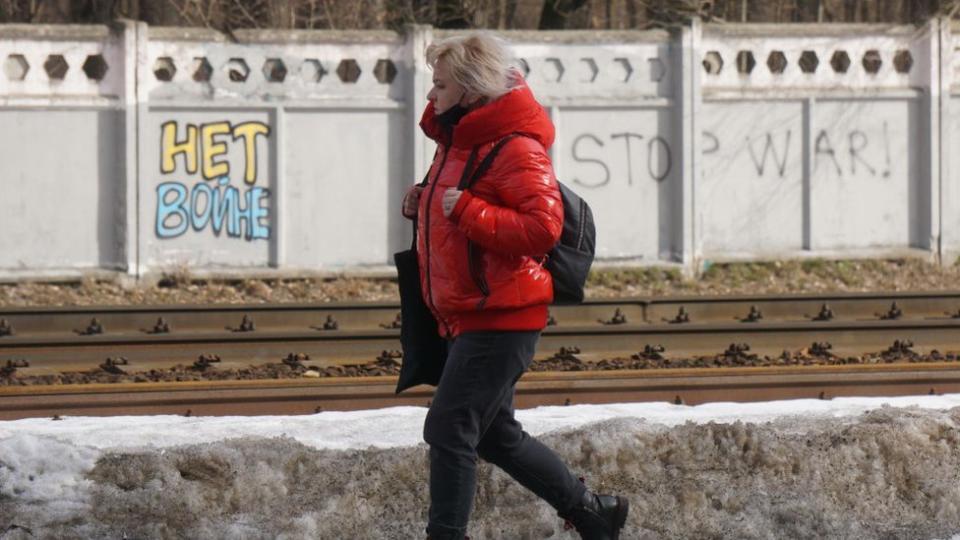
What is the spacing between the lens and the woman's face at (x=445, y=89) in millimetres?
5141

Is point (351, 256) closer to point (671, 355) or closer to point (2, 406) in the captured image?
point (671, 355)

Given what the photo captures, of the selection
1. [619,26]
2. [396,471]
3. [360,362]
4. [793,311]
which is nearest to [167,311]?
[360,362]

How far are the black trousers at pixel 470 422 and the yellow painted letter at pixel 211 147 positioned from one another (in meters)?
10.0

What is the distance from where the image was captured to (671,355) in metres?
10.1

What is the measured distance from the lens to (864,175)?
52.9 feet

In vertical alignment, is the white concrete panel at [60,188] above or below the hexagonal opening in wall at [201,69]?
below

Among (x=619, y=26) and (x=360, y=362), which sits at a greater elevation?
(x=619, y=26)

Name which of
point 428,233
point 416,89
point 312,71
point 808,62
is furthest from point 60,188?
point 428,233

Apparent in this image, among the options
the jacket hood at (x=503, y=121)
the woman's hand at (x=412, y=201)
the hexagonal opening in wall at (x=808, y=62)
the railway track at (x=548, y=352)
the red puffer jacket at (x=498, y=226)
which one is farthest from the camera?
the hexagonal opening in wall at (x=808, y=62)

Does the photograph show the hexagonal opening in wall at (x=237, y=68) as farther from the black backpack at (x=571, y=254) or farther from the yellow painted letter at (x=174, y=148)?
the black backpack at (x=571, y=254)

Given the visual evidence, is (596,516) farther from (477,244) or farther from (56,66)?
(56,66)

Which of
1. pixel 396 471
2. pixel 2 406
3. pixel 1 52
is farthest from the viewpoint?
pixel 1 52

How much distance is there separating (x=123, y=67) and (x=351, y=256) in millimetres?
2608

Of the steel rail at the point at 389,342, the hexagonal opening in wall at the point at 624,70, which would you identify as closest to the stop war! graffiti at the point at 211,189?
the hexagonal opening in wall at the point at 624,70
